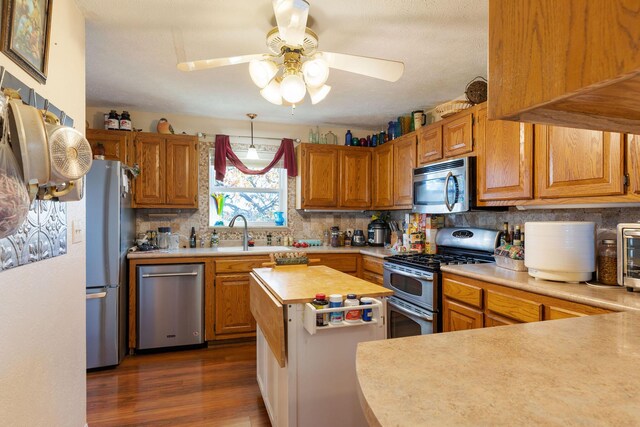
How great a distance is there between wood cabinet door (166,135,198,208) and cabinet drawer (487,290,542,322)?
297cm

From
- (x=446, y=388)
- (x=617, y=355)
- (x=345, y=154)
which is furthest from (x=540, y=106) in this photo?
(x=345, y=154)

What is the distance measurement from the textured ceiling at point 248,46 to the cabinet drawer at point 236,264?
1593mm

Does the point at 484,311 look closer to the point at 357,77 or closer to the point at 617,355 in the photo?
the point at 617,355

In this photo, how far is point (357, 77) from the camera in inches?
117

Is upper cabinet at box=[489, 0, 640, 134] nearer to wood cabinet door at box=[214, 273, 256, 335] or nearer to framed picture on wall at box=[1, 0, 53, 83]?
framed picture on wall at box=[1, 0, 53, 83]

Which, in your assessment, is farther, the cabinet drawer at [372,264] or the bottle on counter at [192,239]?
the bottle on counter at [192,239]

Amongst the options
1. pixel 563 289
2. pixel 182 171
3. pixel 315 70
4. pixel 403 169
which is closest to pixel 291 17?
pixel 315 70

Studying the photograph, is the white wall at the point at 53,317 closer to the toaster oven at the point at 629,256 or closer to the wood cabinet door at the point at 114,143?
the wood cabinet door at the point at 114,143

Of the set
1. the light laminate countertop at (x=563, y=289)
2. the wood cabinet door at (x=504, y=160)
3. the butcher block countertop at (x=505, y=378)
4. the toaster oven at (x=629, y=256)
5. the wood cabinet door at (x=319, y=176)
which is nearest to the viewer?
the butcher block countertop at (x=505, y=378)

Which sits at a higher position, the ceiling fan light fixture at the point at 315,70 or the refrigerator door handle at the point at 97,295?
the ceiling fan light fixture at the point at 315,70

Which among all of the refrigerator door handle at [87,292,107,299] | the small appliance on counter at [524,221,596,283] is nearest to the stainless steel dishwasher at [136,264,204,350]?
the refrigerator door handle at [87,292,107,299]

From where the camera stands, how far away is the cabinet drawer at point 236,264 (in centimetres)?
355

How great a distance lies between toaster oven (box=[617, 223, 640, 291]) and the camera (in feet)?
5.67

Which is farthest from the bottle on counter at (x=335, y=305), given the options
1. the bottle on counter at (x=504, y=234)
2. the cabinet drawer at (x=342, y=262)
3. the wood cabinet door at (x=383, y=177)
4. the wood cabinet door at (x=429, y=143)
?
the wood cabinet door at (x=383, y=177)
